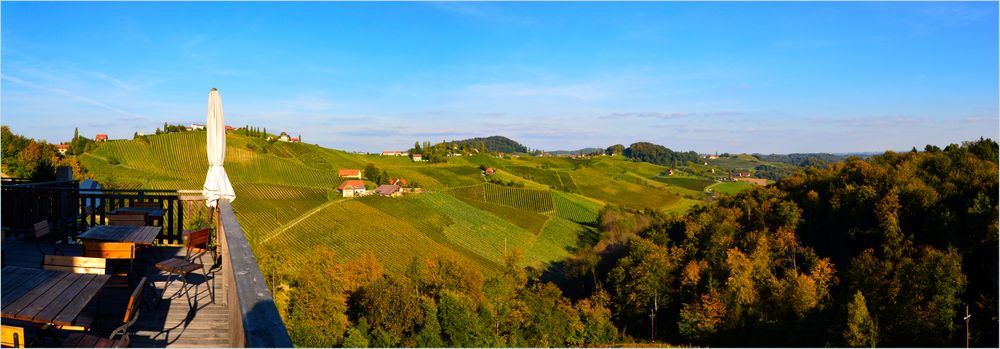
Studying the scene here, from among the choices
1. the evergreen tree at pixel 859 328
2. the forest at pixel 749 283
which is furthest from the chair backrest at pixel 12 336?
the evergreen tree at pixel 859 328

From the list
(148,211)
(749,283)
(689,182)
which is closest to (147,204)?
(148,211)

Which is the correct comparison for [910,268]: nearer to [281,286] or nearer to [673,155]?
[281,286]

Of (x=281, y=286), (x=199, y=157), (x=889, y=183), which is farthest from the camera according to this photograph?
(x=199, y=157)

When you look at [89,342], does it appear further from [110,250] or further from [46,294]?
[110,250]

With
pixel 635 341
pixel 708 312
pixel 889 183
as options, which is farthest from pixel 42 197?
pixel 889 183

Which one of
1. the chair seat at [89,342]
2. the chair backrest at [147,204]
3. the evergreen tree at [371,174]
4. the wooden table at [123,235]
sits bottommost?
the evergreen tree at [371,174]

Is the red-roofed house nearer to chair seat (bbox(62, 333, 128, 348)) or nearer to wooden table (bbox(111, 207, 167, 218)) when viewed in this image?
wooden table (bbox(111, 207, 167, 218))

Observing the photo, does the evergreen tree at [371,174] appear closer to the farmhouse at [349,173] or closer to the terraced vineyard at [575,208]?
the farmhouse at [349,173]
